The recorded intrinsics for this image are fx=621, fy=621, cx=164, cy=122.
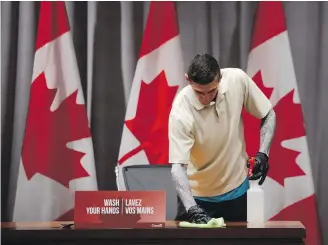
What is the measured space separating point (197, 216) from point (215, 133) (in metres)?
0.49

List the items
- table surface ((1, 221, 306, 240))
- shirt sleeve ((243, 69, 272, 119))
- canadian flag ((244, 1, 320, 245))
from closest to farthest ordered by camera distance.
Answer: table surface ((1, 221, 306, 240)) → shirt sleeve ((243, 69, 272, 119)) → canadian flag ((244, 1, 320, 245))

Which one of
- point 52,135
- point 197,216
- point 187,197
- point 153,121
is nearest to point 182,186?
point 187,197

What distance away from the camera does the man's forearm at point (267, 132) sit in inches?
102

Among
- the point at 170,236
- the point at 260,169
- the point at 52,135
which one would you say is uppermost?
the point at 52,135

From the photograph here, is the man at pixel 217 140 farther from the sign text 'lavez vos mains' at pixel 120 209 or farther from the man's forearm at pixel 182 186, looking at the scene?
the sign text 'lavez vos mains' at pixel 120 209

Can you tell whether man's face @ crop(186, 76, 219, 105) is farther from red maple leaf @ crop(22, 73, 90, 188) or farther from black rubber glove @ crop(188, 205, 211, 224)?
red maple leaf @ crop(22, 73, 90, 188)

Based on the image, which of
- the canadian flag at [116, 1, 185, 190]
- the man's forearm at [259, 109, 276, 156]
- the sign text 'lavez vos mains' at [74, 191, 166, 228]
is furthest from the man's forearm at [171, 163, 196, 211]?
the canadian flag at [116, 1, 185, 190]

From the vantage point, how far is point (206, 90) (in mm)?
2467

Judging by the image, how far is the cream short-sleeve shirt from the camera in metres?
2.57

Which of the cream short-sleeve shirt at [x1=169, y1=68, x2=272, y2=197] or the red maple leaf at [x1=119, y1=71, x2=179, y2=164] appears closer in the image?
the cream short-sleeve shirt at [x1=169, y1=68, x2=272, y2=197]

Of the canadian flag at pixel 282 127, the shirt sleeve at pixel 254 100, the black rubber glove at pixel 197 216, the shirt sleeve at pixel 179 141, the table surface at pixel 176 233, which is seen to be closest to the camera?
the table surface at pixel 176 233

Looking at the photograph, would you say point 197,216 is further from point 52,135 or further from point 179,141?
point 52,135

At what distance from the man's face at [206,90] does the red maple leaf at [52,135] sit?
4.92ft

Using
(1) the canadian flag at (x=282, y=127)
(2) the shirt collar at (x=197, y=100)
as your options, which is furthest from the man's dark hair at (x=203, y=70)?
(1) the canadian flag at (x=282, y=127)
